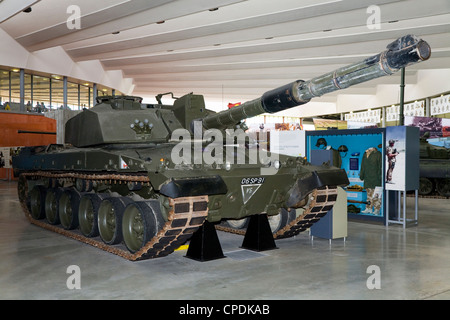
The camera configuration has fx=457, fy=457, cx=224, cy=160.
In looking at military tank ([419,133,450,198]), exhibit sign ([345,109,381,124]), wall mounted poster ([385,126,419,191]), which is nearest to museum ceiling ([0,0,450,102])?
exhibit sign ([345,109,381,124])

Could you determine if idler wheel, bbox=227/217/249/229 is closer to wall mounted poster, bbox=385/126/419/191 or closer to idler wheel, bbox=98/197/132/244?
idler wheel, bbox=98/197/132/244

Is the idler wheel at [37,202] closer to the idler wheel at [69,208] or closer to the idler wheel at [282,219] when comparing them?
the idler wheel at [69,208]

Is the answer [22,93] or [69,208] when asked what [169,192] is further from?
[22,93]

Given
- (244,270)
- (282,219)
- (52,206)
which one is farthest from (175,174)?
(52,206)

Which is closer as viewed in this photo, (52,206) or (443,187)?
(52,206)

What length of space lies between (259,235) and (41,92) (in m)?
25.9

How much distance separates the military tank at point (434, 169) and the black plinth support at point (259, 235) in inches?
508

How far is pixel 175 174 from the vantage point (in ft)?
23.4

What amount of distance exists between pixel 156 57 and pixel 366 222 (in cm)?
1768

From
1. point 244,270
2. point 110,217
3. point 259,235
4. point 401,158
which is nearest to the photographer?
point 244,270

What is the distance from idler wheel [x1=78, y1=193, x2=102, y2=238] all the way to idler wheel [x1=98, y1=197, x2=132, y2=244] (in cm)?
42

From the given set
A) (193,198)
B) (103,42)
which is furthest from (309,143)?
(103,42)

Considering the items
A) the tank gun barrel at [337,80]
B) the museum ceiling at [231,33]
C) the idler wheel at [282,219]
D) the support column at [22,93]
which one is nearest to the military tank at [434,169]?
the museum ceiling at [231,33]
